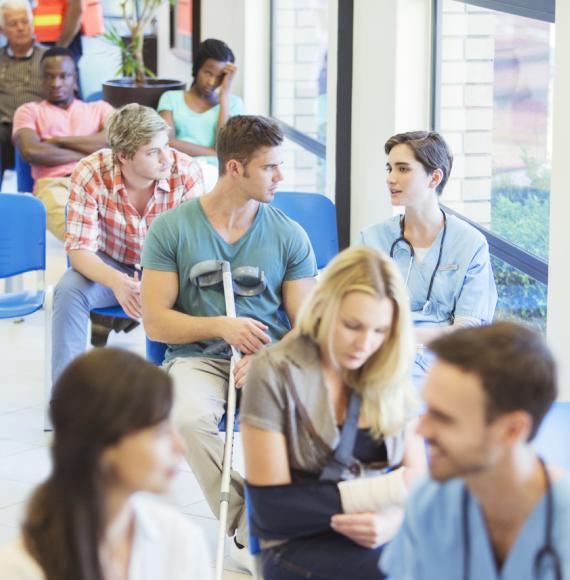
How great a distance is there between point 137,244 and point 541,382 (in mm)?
2879

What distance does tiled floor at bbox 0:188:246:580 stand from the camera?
143 inches

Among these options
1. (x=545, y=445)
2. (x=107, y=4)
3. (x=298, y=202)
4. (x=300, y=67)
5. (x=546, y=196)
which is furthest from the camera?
(x=107, y=4)

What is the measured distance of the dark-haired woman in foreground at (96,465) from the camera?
5.00 feet

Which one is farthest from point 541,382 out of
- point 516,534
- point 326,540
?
point 326,540

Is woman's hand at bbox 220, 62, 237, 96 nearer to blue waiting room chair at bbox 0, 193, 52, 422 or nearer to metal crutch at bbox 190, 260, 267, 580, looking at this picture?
blue waiting room chair at bbox 0, 193, 52, 422

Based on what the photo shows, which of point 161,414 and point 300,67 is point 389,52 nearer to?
point 300,67

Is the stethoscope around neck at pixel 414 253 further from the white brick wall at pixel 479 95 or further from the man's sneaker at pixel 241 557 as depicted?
the white brick wall at pixel 479 95

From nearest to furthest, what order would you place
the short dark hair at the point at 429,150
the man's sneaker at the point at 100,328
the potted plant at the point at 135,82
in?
the short dark hair at the point at 429,150 < the man's sneaker at the point at 100,328 < the potted plant at the point at 135,82

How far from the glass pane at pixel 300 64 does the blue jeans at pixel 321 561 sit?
5273mm

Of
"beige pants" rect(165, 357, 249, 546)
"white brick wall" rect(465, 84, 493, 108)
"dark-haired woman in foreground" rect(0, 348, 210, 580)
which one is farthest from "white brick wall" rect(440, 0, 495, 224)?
"dark-haired woman in foreground" rect(0, 348, 210, 580)

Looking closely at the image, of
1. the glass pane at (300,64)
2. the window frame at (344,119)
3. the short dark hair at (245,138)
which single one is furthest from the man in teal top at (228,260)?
the glass pane at (300,64)

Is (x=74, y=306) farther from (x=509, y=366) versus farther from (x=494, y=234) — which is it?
(x=509, y=366)

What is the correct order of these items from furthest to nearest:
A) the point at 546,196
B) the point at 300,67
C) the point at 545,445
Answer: the point at 300,67 < the point at 546,196 < the point at 545,445

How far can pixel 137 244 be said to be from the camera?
14.2 feet
